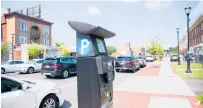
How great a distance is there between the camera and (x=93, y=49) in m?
3.52

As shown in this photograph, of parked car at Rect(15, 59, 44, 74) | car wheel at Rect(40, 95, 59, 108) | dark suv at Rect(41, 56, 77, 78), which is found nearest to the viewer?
car wheel at Rect(40, 95, 59, 108)

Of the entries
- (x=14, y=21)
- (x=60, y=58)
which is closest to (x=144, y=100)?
(x=60, y=58)

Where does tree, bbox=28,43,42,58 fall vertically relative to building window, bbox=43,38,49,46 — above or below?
below

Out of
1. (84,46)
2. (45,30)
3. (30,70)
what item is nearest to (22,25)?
(45,30)

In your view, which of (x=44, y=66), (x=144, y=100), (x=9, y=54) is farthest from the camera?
(x=9, y=54)

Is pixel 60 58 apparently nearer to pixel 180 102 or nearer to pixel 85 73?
pixel 180 102

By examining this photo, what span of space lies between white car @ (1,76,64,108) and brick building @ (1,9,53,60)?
34826 millimetres

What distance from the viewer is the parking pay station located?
345 centimetres

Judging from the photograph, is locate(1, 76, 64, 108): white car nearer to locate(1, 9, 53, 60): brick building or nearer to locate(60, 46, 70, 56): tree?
locate(1, 9, 53, 60): brick building

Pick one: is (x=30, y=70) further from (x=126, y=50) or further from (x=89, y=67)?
(x=126, y=50)

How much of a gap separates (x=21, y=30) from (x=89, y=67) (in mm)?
40925

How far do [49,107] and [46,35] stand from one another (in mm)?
45049

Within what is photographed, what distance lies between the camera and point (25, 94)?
14.5ft

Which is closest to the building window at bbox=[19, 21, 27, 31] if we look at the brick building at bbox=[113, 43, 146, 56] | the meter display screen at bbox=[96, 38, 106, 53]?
the meter display screen at bbox=[96, 38, 106, 53]
